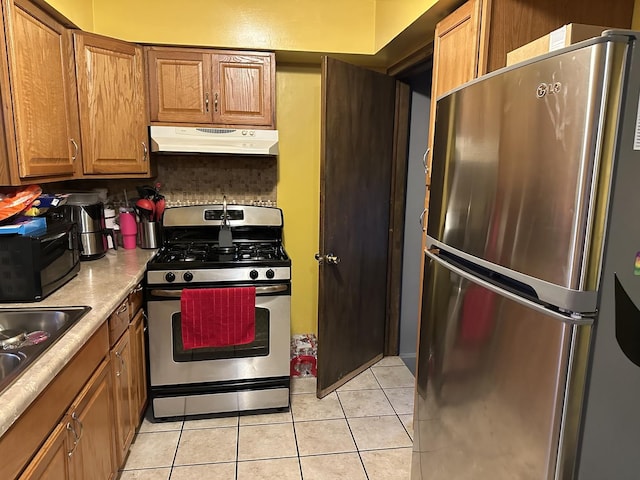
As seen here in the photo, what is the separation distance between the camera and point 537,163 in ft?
3.26

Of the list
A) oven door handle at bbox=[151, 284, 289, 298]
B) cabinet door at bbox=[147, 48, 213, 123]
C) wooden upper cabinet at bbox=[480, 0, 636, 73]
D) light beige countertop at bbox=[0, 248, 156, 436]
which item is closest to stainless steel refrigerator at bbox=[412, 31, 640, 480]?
wooden upper cabinet at bbox=[480, 0, 636, 73]

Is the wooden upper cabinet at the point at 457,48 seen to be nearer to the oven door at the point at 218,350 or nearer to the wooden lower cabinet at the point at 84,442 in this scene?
the oven door at the point at 218,350

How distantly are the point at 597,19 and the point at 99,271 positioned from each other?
2.44 m

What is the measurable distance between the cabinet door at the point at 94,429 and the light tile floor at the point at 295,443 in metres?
0.38

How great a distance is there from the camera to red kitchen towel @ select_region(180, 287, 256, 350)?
2332 millimetres

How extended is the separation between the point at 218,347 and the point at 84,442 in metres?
0.97

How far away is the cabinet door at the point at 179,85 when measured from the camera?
2592 millimetres

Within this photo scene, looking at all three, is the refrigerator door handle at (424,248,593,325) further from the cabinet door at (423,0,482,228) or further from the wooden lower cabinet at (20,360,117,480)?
the wooden lower cabinet at (20,360,117,480)

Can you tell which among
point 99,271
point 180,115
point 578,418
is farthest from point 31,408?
point 180,115

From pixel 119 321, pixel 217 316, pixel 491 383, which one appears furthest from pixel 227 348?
pixel 491 383

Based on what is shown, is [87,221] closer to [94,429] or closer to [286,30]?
[94,429]

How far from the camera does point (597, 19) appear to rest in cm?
165

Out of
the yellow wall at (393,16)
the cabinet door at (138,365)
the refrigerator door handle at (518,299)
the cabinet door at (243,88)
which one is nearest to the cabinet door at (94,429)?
the cabinet door at (138,365)

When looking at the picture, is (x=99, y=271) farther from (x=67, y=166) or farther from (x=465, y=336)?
(x=465, y=336)
